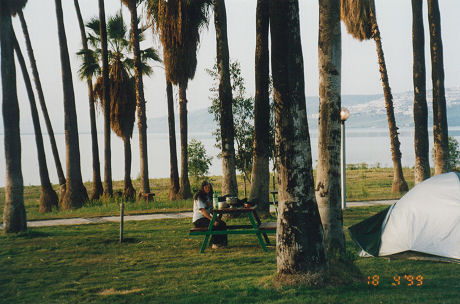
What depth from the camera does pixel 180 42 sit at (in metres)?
19.7

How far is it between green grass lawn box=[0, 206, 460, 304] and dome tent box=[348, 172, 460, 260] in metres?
0.31

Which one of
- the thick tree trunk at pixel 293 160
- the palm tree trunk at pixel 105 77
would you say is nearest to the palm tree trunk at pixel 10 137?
the thick tree trunk at pixel 293 160

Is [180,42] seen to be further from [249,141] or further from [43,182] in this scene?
[43,182]

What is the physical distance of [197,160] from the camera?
1077 inches

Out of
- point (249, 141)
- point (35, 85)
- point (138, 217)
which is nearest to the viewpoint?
point (138, 217)

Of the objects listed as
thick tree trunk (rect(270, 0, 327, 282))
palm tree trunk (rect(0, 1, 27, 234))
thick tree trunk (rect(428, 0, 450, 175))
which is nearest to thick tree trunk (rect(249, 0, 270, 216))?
palm tree trunk (rect(0, 1, 27, 234))

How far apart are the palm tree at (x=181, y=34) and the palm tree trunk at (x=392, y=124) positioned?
774 cm

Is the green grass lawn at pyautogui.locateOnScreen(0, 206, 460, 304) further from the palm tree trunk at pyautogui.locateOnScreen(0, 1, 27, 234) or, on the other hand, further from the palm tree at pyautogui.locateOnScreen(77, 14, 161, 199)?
the palm tree at pyautogui.locateOnScreen(77, 14, 161, 199)

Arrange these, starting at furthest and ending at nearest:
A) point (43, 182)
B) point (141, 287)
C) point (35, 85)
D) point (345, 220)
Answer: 1. point (35, 85)
2. point (43, 182)
3. point (345, 220)
4. point (141, 287)

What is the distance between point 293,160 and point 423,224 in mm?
3222

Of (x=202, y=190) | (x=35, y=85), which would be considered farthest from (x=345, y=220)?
(x=35, y=85)

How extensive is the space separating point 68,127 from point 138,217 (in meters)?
6.15

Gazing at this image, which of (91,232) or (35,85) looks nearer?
(91,232)

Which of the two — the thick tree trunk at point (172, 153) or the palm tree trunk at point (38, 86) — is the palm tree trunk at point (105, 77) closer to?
the palm tree trunk at point (38, 86)
